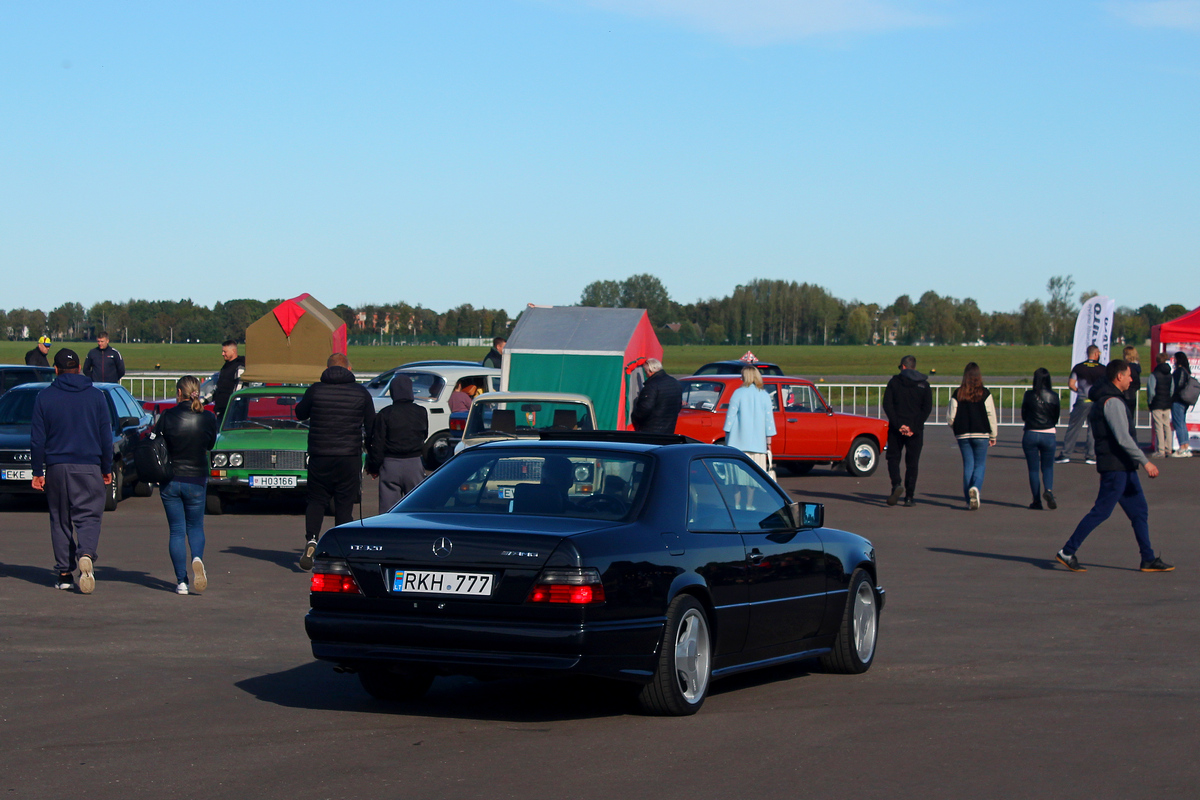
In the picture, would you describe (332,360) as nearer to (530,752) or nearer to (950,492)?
(530,752)

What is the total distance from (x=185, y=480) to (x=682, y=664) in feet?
18.2

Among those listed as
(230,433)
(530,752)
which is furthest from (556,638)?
(230,433)

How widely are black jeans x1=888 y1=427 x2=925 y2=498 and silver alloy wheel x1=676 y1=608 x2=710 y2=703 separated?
38.4 feet

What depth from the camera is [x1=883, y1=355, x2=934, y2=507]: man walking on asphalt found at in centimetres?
1794

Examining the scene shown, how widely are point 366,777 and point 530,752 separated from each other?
0.79m

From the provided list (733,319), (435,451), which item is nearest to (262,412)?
(435,451)

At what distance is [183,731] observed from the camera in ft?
20.9

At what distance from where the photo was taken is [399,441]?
41.0 ft

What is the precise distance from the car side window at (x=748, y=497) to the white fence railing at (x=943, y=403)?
23.1m

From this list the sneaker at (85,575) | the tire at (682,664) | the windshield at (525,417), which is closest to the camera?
the tire at (682,664)

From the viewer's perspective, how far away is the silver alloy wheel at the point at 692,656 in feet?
21.6

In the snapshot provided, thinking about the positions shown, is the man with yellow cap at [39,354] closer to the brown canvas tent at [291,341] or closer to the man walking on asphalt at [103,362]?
the man walking on asphalt at [103,362]

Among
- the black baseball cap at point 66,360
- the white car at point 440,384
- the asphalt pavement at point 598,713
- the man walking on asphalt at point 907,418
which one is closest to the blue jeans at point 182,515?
the asphalt pavement at point 598,713

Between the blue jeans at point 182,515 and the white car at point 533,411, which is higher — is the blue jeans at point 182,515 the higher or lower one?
the lower one
